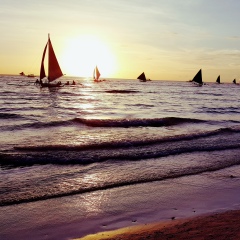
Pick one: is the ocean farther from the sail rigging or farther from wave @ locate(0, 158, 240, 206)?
the sail rigging

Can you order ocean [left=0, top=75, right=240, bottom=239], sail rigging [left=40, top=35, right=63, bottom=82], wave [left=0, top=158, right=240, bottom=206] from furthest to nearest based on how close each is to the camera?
sail rigging [left=40, top=35, right=63, bottom=82], ocean [left=0, top=75, right=240, bottom=239], wave [left=0, top=158, right=240, bottom=206]

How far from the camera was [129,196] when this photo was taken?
6.82m

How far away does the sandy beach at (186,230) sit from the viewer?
15.4 ft

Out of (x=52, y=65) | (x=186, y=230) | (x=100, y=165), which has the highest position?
(x=52, y=65)

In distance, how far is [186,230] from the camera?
495cm

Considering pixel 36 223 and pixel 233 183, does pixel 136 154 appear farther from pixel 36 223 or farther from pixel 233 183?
pixel 36 223

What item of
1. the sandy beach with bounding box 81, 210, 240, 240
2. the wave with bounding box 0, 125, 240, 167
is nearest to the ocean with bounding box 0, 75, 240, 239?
the wave with bounding box 0, 125, 240, 167

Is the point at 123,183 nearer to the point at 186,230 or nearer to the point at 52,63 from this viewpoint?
the point at 186,230

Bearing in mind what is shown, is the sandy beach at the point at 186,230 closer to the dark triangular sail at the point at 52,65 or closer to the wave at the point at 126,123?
the wave at the point at 126,123

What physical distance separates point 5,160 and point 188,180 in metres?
5.23

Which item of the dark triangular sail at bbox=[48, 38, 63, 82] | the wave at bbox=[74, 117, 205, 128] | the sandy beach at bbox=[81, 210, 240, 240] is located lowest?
the wave at bbox=[74, 117, 205, 128]

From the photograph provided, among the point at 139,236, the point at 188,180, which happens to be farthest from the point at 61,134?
the point at 139,236

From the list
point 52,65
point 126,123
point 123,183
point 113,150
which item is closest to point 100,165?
point 123,183

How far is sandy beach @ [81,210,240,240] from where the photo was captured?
4.71 metres
